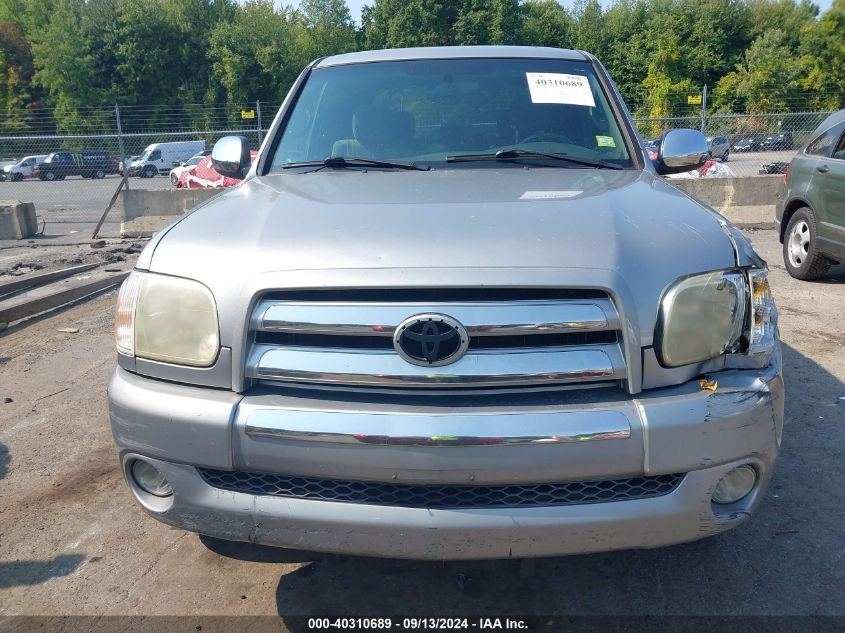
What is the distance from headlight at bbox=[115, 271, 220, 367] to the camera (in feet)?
6.51

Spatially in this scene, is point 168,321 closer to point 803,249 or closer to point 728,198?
point 803,249

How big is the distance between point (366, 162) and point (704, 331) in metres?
1.62

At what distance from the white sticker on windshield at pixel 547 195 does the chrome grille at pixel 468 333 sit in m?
0.55

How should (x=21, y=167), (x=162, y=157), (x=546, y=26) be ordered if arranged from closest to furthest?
1. (x=21, y=167)
2. (x=162, y=157)
3. (x=546, y=26)

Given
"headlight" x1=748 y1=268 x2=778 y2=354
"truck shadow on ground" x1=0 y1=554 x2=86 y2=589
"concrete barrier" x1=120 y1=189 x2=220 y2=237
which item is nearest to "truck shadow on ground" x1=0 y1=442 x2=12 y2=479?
"truck shadow on ground" x1=0 y1=554 x2=86 y2=589

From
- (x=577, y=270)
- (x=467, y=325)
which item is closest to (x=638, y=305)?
(x=577, y=270)

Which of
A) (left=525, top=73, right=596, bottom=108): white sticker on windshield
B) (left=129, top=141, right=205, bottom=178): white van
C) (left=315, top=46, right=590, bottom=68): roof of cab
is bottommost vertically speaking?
(left=129, top=141, right=205, bottom=178): white van

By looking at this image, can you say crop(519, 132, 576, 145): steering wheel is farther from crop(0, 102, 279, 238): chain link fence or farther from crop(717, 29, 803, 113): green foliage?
crop(717, 29, 803, 113): green foliage

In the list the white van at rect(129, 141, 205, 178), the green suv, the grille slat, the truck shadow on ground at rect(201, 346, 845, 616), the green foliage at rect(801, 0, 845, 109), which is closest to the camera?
the grille slat

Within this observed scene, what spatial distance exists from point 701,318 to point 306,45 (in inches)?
2481

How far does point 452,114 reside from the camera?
320cm

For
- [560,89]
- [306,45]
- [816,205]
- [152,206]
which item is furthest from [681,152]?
[306,45]

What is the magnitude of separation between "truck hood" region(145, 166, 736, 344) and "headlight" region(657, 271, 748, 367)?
4 cm

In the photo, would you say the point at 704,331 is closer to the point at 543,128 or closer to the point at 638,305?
the point at 638,305
